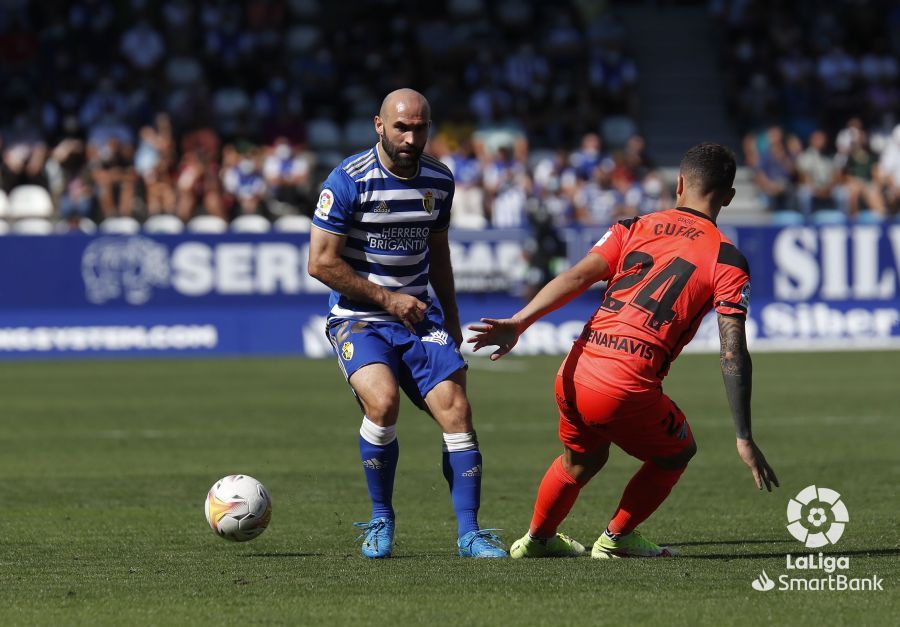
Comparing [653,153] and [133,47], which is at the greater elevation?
[133,47]

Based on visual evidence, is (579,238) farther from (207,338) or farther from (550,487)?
(550,487)

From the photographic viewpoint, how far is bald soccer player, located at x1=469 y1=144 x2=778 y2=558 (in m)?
6.50

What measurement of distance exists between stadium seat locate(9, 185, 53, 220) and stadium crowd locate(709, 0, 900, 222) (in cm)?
1231

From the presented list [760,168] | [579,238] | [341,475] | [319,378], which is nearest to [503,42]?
[760,168]

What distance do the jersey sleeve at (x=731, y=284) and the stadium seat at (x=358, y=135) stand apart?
21245mm

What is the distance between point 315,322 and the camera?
22188 millimetres

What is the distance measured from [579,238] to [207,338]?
5.71 metres

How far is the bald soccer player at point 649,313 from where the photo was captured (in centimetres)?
650

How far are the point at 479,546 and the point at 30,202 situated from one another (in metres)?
18.4

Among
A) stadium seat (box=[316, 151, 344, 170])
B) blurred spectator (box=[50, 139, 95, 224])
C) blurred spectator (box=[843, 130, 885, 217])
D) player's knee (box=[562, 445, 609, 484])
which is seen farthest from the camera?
stadium seat (box=[316, 151, 344, 170])

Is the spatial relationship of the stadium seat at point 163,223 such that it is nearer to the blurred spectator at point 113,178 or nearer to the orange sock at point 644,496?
the blurred spectator at point 113,178

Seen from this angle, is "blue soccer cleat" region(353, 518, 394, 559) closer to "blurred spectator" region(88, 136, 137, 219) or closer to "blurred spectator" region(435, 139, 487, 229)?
"blurred spectator" region(435, 139, 487, 229)

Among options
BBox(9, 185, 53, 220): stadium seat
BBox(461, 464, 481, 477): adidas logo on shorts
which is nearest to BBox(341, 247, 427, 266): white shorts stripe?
BBox(461, 464, 481, 477): adidas logo on shorts

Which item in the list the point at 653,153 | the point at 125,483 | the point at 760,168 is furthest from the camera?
the point at 653,153
